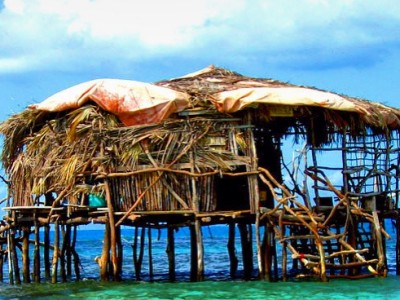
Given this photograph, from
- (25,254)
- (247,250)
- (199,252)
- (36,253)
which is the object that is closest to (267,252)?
(199,252)

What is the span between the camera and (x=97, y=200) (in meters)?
19.7

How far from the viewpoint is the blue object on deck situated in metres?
19.6

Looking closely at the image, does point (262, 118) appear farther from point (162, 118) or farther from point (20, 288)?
point (20, 288)

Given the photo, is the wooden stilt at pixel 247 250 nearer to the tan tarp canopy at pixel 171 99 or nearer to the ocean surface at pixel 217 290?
the ocean surface at pixel 217 290

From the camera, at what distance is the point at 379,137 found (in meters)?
21.0

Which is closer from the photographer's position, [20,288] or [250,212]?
[250,212]

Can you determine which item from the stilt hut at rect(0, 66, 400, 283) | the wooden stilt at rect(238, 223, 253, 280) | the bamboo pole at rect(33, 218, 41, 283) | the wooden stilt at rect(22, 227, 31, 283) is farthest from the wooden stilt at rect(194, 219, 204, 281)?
the wooden stilt at rect(22, 227, 31, 283)

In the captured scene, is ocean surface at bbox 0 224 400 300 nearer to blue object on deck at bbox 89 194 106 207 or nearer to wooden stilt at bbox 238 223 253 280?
blue object on deck at bbox 89 194 106 207

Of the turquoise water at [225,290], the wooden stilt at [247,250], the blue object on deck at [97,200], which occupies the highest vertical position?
the blue object on deck at [97,200]

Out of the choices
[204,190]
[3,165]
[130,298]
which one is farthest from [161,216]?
[3,165]

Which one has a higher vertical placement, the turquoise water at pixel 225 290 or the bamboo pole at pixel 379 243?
the bamboo pole at pixel 379 243

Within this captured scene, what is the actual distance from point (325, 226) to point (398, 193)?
4.08 m

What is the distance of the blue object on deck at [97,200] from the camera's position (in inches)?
773

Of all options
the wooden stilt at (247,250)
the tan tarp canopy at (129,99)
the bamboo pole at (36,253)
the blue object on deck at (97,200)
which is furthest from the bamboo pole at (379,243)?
the bamboo pole at (36,253)
